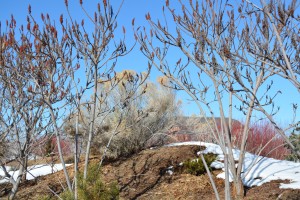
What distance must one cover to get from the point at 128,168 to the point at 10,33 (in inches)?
155

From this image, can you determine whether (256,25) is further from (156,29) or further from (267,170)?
(267,170)

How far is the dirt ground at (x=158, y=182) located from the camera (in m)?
7.36

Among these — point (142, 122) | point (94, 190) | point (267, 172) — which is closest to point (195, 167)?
point (267, 172)

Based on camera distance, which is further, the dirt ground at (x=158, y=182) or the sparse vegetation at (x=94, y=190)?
the dirt ground at (x=158, y=182)

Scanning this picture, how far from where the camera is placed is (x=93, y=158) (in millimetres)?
10500

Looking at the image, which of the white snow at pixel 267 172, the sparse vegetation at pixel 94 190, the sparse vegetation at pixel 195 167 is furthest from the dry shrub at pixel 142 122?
the sparse vegetation at pixel 94 190

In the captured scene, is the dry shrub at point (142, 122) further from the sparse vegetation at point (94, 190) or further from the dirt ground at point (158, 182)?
the sparse vegetation at point (94, 190)

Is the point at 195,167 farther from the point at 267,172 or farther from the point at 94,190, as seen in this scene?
the point at 94,190

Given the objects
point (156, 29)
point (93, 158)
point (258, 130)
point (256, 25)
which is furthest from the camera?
point (258, 130)

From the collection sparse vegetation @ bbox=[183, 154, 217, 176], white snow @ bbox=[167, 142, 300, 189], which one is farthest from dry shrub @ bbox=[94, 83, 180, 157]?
white snow @ bbox=[167, 142, 300, 189]

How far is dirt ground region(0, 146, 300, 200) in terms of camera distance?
7.36 metres

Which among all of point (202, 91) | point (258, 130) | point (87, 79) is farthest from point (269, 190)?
point (258, 130)

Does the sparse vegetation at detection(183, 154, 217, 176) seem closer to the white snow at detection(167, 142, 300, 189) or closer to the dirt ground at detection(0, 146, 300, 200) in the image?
the dirt ground at detection(0, 146, 300, 200)

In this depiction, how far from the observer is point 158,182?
27.5 ft
